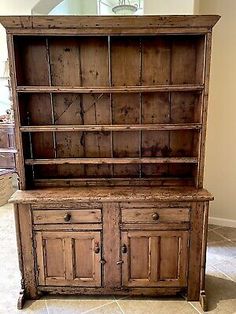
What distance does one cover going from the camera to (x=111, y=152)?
7.92 ft

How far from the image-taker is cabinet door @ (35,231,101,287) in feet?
7.06

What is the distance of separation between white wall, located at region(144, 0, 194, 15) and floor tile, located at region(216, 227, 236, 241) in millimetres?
2294

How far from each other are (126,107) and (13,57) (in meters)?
0.89

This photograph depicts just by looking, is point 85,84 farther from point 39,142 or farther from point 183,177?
point 183,177

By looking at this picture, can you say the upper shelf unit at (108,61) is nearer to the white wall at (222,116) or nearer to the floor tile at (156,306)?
the white wall at (222,116)

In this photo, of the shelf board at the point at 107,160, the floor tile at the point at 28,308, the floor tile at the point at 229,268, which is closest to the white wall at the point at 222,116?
the floor tile at the point at 229,268

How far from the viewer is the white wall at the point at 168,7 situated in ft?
9.08

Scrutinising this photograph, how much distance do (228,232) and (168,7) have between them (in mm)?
2422

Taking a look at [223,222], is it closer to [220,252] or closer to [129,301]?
[220,252]

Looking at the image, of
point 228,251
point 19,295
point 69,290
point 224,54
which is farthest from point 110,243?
point 224,54

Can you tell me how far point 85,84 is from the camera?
7.57 feet

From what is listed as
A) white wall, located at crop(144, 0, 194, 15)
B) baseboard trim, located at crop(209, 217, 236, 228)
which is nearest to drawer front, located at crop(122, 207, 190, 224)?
baseboard trim, located at crop(209, 217, 236, 228)

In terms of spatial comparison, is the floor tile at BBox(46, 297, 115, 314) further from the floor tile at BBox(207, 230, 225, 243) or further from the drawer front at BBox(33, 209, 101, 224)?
the floor tile at BBox(207, 230, 225, 243)

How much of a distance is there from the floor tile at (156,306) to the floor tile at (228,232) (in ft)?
4.01
